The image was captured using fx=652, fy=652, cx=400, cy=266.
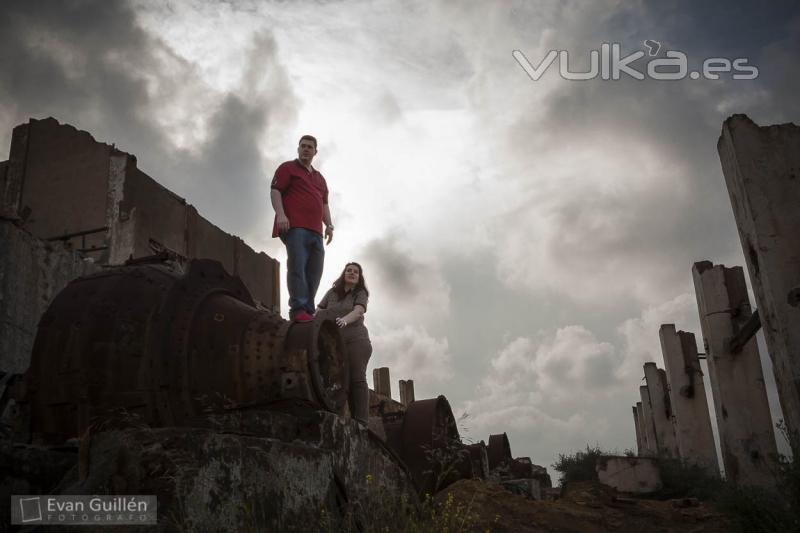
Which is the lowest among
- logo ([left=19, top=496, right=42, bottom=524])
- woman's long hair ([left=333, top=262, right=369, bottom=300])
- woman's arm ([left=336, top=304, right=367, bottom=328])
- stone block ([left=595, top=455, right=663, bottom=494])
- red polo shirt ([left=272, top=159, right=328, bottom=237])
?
logo ([left=19, top=496, right=42, bottom=524])

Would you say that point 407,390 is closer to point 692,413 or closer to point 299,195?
point 692,413

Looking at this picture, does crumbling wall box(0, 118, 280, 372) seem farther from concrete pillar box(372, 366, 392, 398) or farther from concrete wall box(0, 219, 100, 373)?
concrete pillar box(372, 366, 392, 398)

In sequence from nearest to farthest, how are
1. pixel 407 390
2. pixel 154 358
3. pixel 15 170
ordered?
pixel 154 358 → pixel 15 170 → pixel 407 390

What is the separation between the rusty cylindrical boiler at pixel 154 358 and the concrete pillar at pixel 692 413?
25.3ft

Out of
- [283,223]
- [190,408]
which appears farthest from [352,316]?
[190,408]

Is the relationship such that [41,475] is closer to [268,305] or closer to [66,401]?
[66,401]

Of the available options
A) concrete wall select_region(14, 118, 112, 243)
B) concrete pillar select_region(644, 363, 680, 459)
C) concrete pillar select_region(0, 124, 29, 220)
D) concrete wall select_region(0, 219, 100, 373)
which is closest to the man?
concrete wall select_region(0, 219, 100, 373)

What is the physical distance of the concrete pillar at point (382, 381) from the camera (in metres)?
17.3

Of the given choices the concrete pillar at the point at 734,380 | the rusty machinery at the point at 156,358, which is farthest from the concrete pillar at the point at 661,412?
the rusty machinery at the point at 156,358

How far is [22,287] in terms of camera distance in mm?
6746

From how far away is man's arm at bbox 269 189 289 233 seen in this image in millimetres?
6020

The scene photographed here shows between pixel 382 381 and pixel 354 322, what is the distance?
474 inches

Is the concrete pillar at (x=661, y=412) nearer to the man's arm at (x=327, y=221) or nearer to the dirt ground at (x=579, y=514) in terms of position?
the dirt ground at (x=579, y=514)

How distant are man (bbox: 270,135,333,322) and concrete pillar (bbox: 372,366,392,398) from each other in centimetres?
1120
